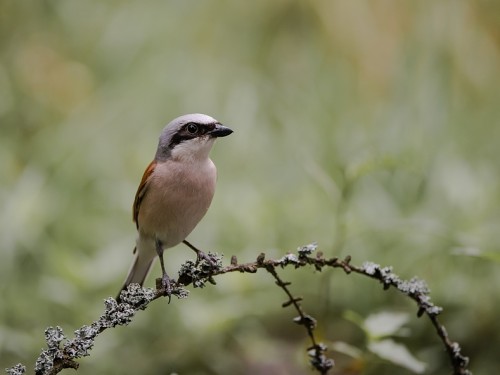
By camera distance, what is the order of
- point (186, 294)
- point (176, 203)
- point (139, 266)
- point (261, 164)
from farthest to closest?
point (261, 164), point (139, 266), point (176, 203), point (186, 294)

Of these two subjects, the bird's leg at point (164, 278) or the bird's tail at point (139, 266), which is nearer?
→ the bird's leg at point (164, 278)

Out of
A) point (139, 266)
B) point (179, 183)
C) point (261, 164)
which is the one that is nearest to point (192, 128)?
point (179, 183)

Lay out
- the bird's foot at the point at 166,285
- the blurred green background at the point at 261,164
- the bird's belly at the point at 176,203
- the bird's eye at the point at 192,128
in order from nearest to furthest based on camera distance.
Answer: the bird's foot at the point at 166,285 < the bird's belly at the point at 176,203 < the bird's eye at the point at 192,128 < the blurred green background at the point at 261,164

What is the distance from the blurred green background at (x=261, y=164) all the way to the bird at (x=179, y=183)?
80 cm

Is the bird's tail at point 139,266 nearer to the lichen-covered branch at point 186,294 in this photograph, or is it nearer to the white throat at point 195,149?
the white throat at point 195,149

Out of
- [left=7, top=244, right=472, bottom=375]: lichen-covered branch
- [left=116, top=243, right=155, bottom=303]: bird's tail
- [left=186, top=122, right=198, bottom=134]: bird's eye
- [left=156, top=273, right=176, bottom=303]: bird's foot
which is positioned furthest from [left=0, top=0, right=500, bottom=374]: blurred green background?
[left=156, top=273, right=176, bottom=303]: bird's foot

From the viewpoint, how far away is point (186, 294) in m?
1.98

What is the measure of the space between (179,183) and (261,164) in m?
3.36

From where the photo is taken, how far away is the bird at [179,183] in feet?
8.04

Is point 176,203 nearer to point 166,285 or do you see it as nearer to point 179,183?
point 179,183

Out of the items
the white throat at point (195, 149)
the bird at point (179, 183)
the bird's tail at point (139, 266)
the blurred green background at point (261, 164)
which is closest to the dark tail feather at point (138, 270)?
the bird's tail at point (139, 266)

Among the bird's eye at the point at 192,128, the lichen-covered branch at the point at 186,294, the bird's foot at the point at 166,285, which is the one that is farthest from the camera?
the bird's eye at the point at 192,128

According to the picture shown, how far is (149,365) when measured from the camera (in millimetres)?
3828

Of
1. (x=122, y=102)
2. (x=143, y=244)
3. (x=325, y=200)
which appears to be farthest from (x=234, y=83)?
(x=143, y=244)
